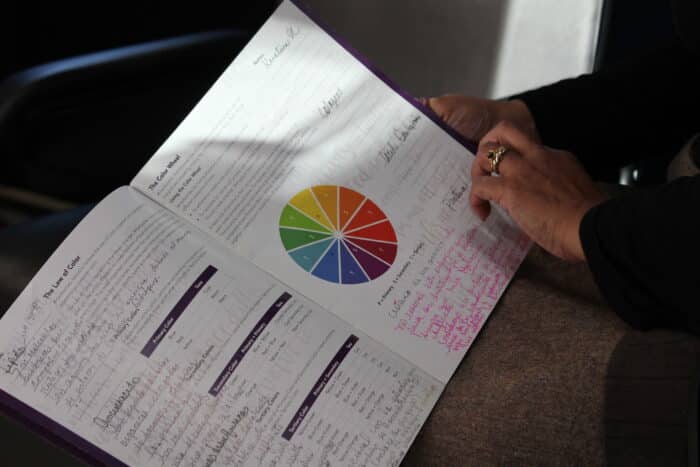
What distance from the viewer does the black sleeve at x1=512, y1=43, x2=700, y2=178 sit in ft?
2.70

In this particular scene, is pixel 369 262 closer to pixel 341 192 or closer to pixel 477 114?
pixel 341 192

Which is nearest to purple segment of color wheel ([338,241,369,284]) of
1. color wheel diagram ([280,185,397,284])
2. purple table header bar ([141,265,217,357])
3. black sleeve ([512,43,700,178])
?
→ color wheel diagram ([280,185,397,284])

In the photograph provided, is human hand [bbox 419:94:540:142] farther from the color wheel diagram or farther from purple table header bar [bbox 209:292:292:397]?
purple table header bar [bbox 209:292:292:397]

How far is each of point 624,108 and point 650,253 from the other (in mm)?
270

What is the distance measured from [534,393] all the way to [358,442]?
0.15 meters

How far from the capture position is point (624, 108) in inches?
33.0

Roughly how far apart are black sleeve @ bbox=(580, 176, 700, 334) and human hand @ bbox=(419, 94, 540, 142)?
0.21m

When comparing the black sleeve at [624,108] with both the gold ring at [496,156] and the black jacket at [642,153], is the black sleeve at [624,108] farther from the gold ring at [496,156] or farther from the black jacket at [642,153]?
the gold ring at [496,156]

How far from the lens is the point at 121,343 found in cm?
60

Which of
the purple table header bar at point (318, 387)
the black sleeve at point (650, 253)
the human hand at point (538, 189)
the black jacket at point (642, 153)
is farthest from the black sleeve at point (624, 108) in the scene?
the purple table header bar at point (318, 387)

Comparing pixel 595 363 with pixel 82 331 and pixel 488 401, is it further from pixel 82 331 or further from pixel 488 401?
pixel 82 331

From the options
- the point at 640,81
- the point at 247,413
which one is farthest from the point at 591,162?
the point at 247,413

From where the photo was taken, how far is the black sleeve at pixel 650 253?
1.98 feet

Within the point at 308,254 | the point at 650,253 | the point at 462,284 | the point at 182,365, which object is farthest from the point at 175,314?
the point at 650,253
